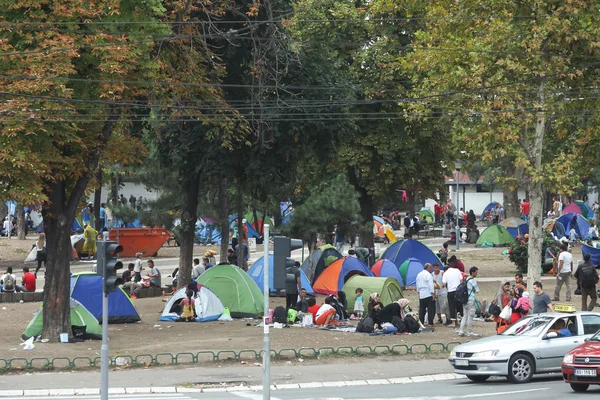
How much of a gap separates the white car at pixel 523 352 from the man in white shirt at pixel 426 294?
6.67m

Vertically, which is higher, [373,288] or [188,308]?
[373,288]

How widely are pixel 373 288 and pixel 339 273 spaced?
397 cm

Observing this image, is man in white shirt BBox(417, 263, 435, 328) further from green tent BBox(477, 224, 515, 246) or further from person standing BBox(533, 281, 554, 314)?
green tent BBox(477, 224, 515, 246)

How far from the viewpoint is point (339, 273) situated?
32.8m

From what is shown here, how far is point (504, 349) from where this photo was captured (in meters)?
18.1

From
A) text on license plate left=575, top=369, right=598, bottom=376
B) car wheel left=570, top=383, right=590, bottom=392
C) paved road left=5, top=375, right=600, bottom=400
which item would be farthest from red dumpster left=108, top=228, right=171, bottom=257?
text on license plate left=575, top=369, right=598, bottom=376

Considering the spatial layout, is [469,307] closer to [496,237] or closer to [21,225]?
[496,237]

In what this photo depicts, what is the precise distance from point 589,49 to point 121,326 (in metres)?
14.5

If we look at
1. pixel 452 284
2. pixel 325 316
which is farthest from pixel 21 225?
pixel 452 284

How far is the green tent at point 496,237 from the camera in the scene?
56.7m

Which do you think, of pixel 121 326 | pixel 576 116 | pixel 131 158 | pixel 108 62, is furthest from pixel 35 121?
pixel 576 116

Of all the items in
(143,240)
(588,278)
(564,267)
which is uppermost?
(143,240)

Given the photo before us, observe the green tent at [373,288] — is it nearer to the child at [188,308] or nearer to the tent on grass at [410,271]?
the child at [188,308]

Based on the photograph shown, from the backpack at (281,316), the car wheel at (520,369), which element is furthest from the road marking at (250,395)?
the backpack at (281,316)
